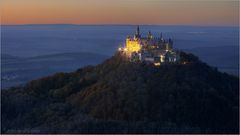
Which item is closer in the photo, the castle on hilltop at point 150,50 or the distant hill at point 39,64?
the castle on hilltop at point 150,50

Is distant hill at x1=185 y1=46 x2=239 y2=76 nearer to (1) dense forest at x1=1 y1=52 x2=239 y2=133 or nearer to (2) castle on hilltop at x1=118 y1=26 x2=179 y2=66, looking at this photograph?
(2) castle on hilltop at x1=118 y1=26 x2=179 y2=66

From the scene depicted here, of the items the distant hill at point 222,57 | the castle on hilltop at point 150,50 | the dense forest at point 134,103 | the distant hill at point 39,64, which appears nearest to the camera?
the dense forest at point 134,103

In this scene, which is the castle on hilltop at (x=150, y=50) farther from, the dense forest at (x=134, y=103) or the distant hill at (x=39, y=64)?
the distant hill at (x=39, y=64)

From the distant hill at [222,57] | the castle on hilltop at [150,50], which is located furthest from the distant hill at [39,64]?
the castle on hilltop at [150,50]

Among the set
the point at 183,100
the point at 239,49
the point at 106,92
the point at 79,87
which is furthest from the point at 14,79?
the point at 239,49

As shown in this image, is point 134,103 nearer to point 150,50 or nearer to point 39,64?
point 150,50

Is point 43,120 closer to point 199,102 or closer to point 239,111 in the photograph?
point 199,102

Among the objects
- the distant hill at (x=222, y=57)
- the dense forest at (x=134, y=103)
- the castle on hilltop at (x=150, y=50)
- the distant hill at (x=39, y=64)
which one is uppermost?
the castle on hilltop at (x=150, y=50)
